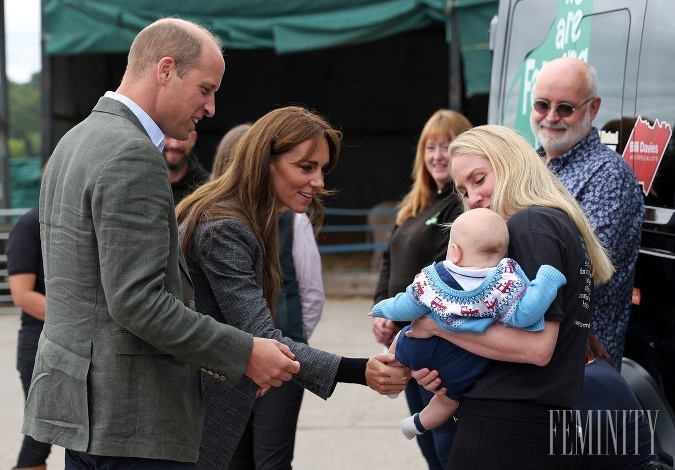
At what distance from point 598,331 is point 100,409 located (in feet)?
6.25

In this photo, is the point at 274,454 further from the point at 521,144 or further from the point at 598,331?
the point at 521,144

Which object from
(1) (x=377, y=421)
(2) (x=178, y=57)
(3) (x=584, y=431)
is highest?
(2) (x=178, y=57)

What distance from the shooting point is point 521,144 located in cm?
271

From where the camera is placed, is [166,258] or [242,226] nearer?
[166,258]

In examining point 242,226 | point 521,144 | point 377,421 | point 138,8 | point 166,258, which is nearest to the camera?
point 166,258

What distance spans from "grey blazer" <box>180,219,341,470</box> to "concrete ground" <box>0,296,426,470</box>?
247 cm

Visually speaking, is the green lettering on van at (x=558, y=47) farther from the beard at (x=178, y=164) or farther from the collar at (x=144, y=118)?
the collar at (x=144, y=118)

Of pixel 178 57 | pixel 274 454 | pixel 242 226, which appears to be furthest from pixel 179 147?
pixel 178 57

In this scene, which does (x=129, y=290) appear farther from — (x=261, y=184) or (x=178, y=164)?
(x=178, y=164)

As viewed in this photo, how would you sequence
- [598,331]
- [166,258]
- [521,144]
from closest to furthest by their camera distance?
[166,258] < [521,144] < [598,331]

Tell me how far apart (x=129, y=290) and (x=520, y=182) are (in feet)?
3.56

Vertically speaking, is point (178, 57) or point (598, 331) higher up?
point (178, 57)

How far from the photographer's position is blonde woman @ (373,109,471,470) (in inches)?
172

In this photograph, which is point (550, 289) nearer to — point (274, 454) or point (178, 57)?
point (178, 57)
